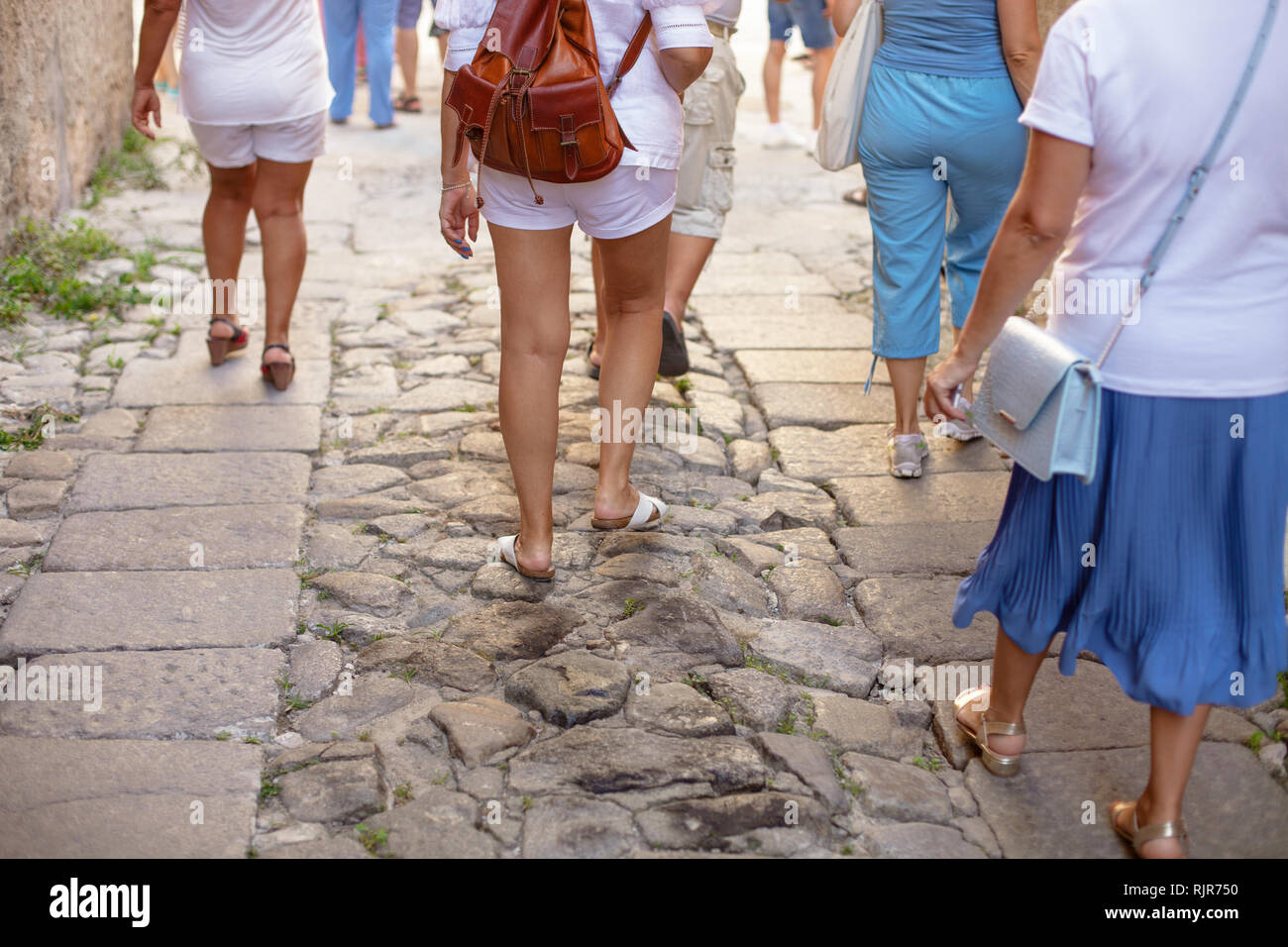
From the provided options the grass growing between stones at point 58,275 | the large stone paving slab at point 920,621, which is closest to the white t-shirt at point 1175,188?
the large stone paving slab at point 920,621

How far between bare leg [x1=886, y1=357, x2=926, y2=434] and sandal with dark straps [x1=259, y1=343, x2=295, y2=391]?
6.14 ft

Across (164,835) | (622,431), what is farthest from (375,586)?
(164,835)

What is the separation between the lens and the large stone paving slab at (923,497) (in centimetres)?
337

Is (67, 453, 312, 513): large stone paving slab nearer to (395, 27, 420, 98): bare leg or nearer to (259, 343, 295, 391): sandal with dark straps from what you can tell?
(259, 343, 295, 391): sandal with dark straps

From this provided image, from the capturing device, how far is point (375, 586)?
292 centimetres

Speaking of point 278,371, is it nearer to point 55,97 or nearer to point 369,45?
point 55,97

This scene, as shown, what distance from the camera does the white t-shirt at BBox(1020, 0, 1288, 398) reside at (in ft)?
5.75

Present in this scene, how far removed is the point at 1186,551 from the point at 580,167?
130 centimetres

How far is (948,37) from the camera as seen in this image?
3.24m

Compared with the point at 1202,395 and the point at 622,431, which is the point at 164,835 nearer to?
the point at 622,431

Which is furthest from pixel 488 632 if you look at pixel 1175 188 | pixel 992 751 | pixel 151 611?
pixel 1175 188

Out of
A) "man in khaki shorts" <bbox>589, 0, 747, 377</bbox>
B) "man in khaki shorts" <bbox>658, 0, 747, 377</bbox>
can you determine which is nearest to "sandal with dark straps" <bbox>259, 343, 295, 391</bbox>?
"man in khaki shorts" <bbox>589, 0, 747, 377</bbox>

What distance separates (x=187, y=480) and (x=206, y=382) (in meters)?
0.78

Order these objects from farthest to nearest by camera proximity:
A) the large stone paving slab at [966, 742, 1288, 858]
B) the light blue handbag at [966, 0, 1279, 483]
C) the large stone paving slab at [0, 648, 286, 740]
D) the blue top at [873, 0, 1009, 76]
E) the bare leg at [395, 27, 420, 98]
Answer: the bare leg at [395, 27, 420, 98], the blue top at [873, 0, 1009, 76], the large stone paving slab at [0, 648, 286, 740], the large stone paving slab at [966, 742, 1288, 858], the light blue handbag at [966, 0, 1279, 483]
